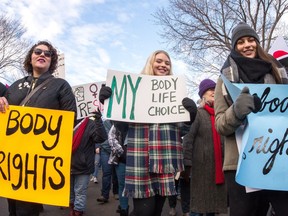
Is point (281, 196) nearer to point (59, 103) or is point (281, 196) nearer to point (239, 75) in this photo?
point (239, 75)

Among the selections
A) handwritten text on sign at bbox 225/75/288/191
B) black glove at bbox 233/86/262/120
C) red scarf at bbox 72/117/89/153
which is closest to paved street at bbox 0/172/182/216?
red scarf at bbox 72/117/89/153

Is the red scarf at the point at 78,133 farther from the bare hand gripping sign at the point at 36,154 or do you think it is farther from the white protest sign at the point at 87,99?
the bare hand gripping sign at the point at 36,154

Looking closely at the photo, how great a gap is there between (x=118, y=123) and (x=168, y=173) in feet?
2.12

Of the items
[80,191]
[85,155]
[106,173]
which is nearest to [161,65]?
[85,155]

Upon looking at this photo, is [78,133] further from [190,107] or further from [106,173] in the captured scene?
[190,107]

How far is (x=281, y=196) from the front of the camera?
82.3 inches

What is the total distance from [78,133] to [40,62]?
7.08 feet

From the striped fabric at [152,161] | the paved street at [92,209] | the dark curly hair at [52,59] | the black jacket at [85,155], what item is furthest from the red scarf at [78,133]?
the striped fabric at [152,161]

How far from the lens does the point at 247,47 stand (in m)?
2.45

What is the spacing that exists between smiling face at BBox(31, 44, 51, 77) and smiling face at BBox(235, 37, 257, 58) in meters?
1.65

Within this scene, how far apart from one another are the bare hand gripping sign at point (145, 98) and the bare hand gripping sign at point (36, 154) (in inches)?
17.8

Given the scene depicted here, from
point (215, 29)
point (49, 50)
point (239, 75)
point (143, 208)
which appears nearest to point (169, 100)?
point (239, 75)

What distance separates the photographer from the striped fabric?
8.81ft

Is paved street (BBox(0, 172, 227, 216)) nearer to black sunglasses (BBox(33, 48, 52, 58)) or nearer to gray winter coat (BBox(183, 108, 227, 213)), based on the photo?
gray winter coat (BBox(183, 108, 227, 213))
